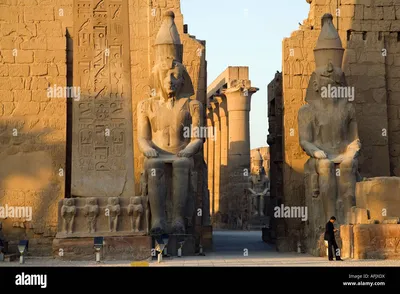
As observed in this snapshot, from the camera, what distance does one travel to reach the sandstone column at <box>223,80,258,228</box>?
28.6 m

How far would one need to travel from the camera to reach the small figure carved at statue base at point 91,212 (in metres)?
13.8

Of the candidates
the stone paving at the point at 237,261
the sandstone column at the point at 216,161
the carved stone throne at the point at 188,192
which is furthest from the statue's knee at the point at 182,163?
the sandstone column at the point at 216,161

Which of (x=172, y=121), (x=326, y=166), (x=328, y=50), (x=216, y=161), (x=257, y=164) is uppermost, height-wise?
(x=328, y=50)

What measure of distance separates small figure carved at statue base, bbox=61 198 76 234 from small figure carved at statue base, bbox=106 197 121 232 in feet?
1.56

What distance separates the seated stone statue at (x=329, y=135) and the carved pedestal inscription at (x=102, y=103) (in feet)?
10.0

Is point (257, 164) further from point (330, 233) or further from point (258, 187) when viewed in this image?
point (330, 233)

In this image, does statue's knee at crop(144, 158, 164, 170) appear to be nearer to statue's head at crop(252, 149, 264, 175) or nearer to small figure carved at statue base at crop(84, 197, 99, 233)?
small figure carved at statue base at crop(84, 197, 99, 233)

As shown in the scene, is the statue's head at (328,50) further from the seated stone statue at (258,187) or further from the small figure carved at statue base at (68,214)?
the seated stone statue at (258,187)

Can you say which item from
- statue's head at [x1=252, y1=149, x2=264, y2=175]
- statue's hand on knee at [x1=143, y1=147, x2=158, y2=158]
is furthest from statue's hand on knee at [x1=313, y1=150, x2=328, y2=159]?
statue's head at [x1=252, y1=149, x2=264, y2=175]

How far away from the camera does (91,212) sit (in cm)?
1379

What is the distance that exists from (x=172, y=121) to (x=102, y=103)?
1.67 m

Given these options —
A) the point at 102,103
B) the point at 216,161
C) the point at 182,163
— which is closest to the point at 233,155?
the point at 216,161

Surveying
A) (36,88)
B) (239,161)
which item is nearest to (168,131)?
(36,88)

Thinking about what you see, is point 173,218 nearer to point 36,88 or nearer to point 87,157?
point 87,157
